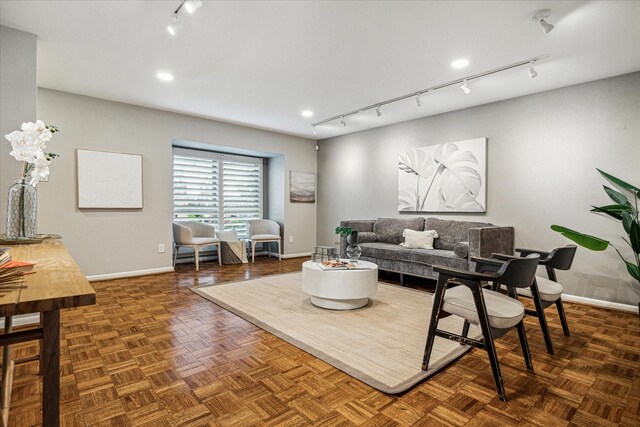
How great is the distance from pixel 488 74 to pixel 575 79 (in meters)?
1.01

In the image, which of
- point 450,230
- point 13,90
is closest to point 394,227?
point 450,230

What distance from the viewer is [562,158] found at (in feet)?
13.0

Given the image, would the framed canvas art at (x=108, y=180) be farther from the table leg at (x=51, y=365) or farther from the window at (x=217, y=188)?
the table leg at (x=51, y=365)

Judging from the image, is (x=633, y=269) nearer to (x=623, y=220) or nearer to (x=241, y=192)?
(x=623, y=220)

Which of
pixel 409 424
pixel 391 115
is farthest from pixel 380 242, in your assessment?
pixel 409 424

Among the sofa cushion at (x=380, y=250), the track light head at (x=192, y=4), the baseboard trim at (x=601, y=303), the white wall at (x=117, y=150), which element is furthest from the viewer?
the sofa cushion at (x=380, y=250)

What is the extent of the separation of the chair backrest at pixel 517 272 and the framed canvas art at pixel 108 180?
480 centimetres

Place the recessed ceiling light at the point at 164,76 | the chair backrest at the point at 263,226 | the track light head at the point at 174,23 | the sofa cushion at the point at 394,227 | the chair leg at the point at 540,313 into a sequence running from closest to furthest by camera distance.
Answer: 1. the chair leg at the point at 540,313
2. the track light head at the point at 174,23
3. the recessed ceiling light at the point at 164,76
4. the sofa cushion at the point at 394,227
5. the chair backrest at the point at 263,226

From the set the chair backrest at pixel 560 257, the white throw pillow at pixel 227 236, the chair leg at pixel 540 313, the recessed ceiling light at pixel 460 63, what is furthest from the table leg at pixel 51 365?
the white throw pillow at pixel 227 236

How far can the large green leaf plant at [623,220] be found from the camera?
9.36 ft

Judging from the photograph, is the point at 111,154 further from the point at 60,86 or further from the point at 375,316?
the point at 375,316

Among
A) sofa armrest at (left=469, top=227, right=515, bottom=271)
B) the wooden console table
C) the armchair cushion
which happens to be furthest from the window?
the wooden console table

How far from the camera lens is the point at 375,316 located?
3.18 m

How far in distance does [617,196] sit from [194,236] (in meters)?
5.83
